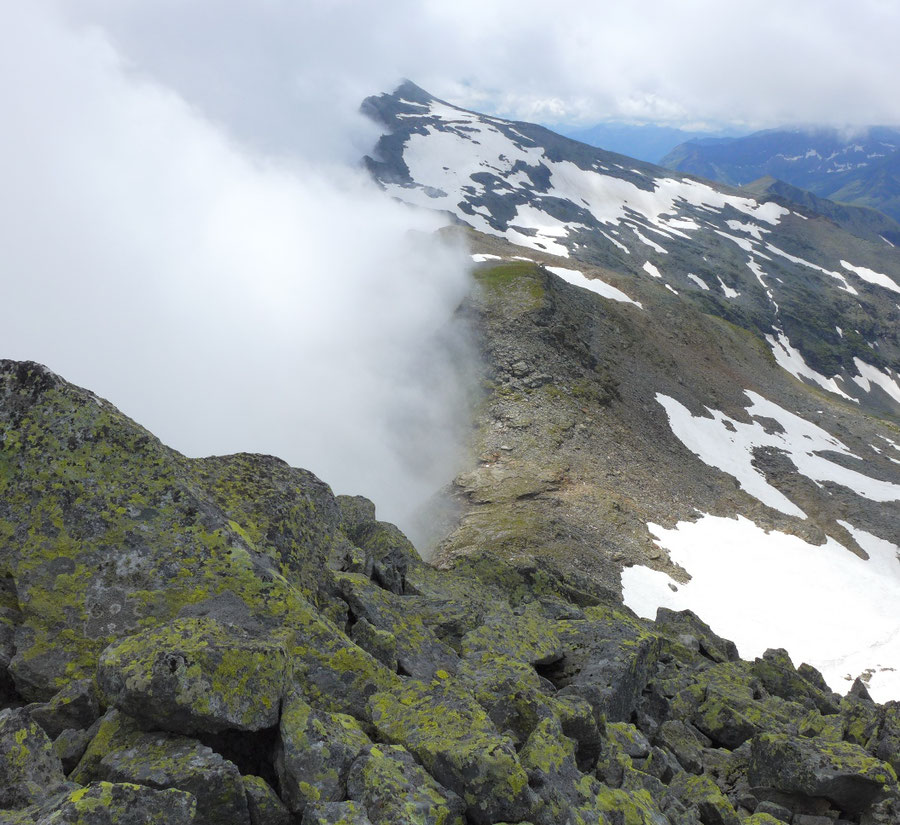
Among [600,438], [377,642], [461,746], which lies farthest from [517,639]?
[600,438]

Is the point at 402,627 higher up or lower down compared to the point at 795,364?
lower down

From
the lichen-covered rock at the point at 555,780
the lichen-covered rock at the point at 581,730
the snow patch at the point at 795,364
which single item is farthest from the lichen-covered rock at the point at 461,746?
the snow patch at the point at 795,364

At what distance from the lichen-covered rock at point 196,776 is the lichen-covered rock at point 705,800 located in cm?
736

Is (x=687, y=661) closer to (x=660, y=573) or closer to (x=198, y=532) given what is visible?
(x=198, y=532)

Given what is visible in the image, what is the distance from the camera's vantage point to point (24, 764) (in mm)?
5910

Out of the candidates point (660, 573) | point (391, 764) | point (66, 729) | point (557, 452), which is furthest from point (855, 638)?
point (66, 729)

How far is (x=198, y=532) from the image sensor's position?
30.7 feet

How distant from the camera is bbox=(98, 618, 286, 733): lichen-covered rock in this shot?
21.2 feet

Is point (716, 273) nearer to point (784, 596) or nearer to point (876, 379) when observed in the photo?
point (876, 379)

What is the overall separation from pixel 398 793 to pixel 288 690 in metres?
1.77

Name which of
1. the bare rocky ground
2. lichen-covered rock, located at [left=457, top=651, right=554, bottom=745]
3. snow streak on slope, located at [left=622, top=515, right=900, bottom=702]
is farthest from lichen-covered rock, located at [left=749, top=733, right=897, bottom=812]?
snow streak on slope, located at [left=622, top=515, right=900, bottom=702]

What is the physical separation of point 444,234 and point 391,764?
90.4m

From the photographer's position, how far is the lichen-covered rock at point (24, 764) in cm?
574

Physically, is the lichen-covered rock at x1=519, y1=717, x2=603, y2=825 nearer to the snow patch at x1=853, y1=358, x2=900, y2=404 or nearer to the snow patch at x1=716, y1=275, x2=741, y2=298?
the snow patch at x1=716, y1=275, x2=741, y2=298
